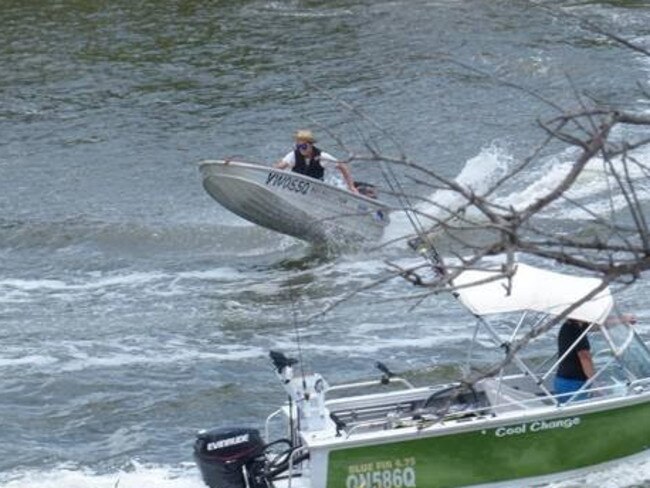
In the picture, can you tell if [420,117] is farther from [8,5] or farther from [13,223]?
[8,5]

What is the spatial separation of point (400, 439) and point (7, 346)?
23.8 ft

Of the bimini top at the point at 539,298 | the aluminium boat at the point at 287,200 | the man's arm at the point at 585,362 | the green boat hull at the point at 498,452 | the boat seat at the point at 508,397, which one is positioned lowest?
the green boat hull at the point at 498,452

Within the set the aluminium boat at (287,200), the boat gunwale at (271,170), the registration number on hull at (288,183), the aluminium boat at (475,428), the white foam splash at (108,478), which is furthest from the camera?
the registration number on hull at (288,183)

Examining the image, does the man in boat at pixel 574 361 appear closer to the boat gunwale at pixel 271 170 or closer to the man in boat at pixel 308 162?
the boat gunwale at pixel 271 170

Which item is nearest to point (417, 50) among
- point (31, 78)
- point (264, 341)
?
point (31, 78)

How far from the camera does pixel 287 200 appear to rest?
21.6 metres

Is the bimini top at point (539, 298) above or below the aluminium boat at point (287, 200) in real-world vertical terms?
below

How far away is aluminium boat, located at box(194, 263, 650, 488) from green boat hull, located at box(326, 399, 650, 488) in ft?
0.04

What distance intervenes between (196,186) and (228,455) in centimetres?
1348

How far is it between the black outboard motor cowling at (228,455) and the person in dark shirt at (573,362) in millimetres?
2693

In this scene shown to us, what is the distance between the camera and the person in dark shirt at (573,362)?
13.1m

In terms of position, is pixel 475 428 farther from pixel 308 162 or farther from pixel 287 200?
pixel 308 162

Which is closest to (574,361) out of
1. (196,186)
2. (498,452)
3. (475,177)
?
(498,452)

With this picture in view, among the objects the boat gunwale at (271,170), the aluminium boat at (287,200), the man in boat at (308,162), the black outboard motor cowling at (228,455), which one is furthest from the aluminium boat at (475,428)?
the man in boat at (308,162)
